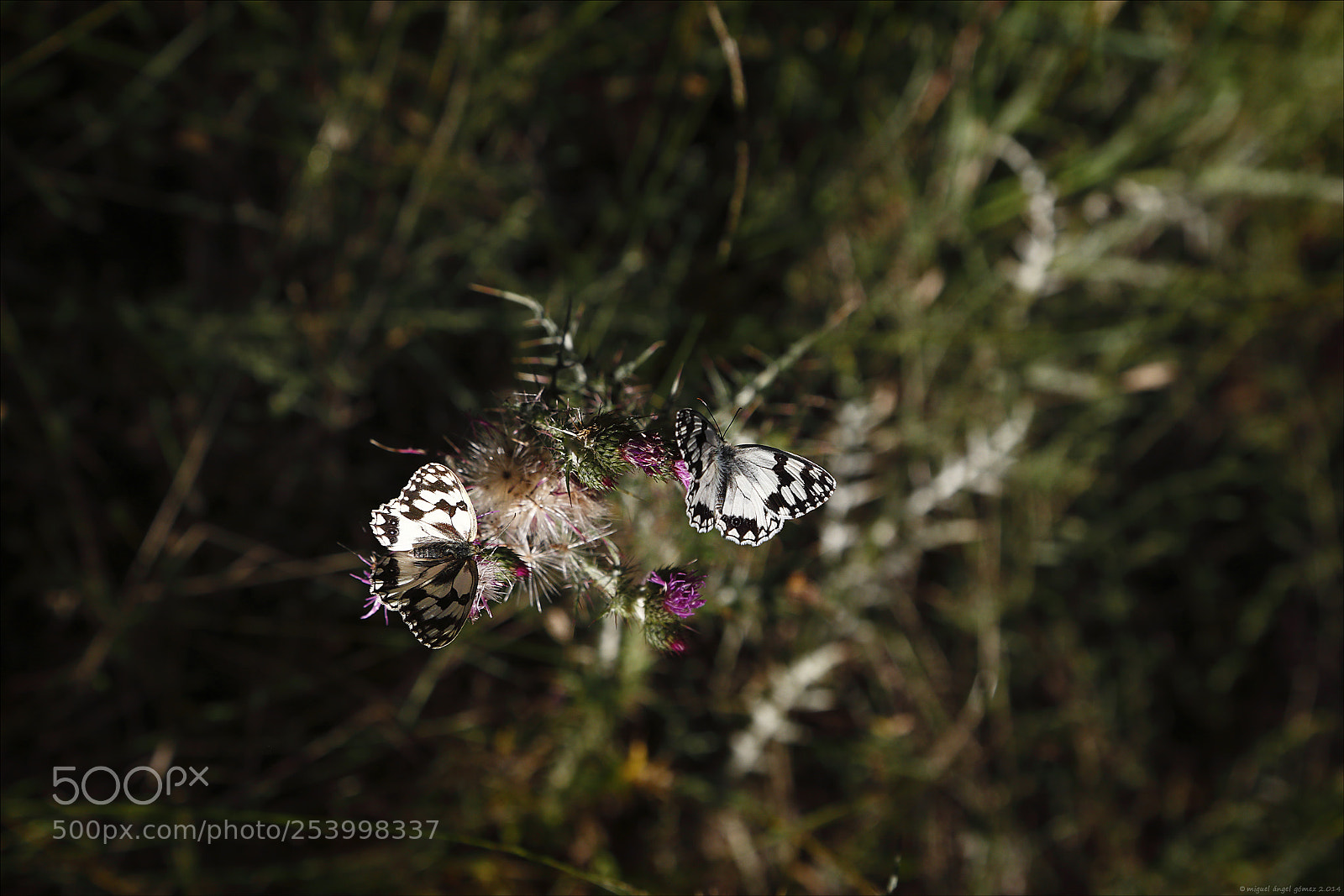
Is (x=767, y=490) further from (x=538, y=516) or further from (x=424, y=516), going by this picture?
(x=424, y=516)

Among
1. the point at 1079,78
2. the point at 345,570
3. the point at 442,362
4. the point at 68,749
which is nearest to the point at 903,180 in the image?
the point at 1079,78

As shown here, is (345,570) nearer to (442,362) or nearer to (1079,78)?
(442,362)
